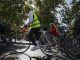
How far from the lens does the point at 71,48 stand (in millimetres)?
8633

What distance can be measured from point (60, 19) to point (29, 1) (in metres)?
5.05

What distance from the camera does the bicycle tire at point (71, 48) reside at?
339 inches

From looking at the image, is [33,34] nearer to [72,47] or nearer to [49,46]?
[49,46]

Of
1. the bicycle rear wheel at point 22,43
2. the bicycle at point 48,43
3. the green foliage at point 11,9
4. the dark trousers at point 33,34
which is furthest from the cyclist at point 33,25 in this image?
the green foliage at point 11,9

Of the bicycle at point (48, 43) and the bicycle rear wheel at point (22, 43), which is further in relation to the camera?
the bicycle rear wheel at point (22, 43)

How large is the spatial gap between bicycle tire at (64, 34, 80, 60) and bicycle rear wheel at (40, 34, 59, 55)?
0.59 meters

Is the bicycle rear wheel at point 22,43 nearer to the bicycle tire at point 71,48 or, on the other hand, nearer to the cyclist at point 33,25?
the cyclist at point 33,25

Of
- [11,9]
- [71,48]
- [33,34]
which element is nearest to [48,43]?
[33,34]

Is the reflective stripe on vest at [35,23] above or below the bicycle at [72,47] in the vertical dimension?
above

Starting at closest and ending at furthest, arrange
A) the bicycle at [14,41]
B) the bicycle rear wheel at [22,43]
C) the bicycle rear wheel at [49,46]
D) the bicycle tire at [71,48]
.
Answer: the bicycle tire at [71,48] → the bicycle rear wheel at [49,46] → the bicycle rear wheel at [22,43] → the bicycle at [14,41]

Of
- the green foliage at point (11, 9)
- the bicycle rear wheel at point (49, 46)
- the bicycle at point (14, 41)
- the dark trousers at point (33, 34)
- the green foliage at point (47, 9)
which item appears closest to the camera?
the bicycle rear wheel at point (49, 46)

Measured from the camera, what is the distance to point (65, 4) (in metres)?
26.7

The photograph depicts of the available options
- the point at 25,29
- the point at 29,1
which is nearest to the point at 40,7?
the point at 29,1

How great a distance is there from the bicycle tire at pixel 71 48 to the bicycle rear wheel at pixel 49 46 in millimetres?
586
